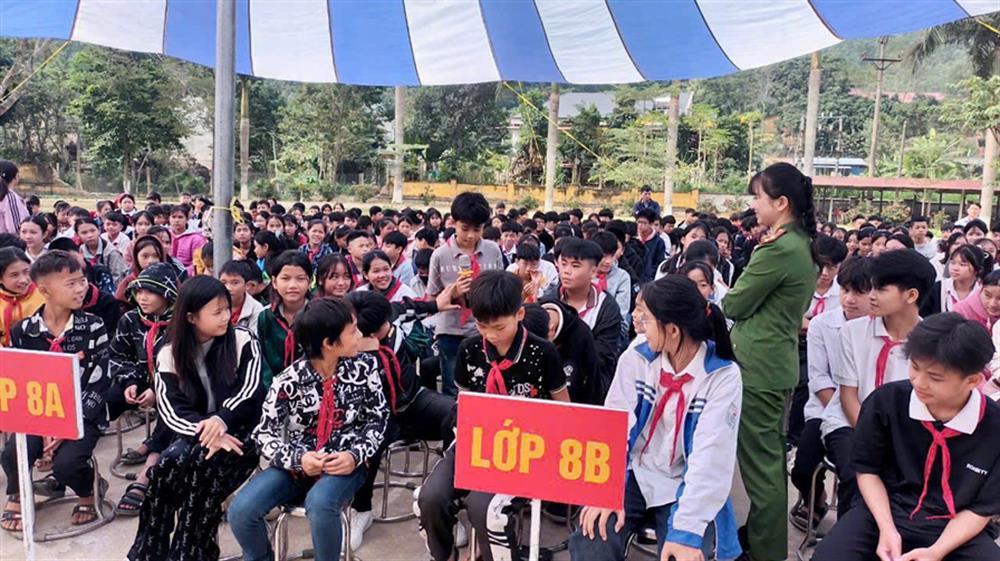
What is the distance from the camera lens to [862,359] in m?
2.73

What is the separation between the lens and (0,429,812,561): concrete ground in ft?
9.22

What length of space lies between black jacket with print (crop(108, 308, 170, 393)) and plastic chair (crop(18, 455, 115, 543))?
14.9 inches

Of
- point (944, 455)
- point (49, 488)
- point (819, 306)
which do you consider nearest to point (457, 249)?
point (819, 306)

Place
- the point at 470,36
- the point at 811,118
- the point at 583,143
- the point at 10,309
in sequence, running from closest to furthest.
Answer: the point at 10,309 < the point at 470,36 < the point at 811,118 < the point at 583,143

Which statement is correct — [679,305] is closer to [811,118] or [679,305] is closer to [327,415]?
[327,415]

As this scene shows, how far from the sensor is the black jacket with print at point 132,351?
10.4ft

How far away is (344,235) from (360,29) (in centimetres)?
193

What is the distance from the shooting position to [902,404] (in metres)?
2.11

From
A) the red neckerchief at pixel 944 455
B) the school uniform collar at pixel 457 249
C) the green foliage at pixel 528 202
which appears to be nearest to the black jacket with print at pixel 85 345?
the school uniform collar at pixel 457 249

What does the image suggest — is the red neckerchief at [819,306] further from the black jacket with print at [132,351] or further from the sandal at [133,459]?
the sandal at [133,459]

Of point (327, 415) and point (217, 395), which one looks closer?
point (327, 415)

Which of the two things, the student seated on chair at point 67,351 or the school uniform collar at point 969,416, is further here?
the student seated on chair at point 67,351

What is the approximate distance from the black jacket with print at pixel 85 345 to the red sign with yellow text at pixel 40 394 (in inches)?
35.9

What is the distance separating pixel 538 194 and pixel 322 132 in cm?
859
